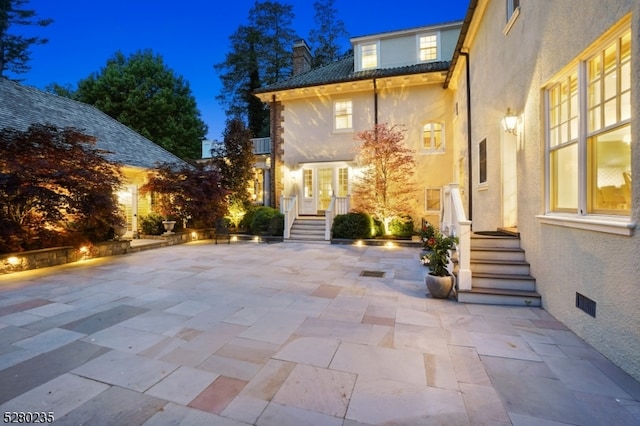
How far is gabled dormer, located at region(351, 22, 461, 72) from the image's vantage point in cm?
1236

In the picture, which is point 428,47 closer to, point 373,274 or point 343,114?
point 343,114

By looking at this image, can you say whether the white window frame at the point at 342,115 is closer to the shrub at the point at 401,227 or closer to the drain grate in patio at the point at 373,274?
the shrub at the point at 401,227

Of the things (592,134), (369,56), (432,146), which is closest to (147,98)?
(369,56)

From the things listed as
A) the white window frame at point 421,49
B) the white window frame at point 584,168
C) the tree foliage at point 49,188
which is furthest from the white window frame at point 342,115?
the white window frame at point 584,168

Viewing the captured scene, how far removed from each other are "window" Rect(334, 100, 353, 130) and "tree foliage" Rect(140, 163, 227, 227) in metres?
5.52

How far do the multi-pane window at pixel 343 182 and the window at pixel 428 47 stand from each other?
567cm

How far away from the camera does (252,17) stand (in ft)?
75.3

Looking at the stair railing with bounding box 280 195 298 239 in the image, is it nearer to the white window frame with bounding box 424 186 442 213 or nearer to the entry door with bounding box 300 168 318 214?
the entry door with bounding box 300 168 318 214

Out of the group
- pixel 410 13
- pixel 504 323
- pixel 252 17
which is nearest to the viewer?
pixel 504 323

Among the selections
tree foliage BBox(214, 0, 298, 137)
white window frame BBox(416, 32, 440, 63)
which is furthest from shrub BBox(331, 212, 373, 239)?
tree foliage BBox(214, 0, 298, 137)

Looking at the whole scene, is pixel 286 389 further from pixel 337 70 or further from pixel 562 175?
pixel 337 70

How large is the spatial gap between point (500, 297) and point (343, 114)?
33.7 ft

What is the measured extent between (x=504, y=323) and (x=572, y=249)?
1.15 meters

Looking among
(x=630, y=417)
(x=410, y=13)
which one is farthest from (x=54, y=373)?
(x=410, y=13)
